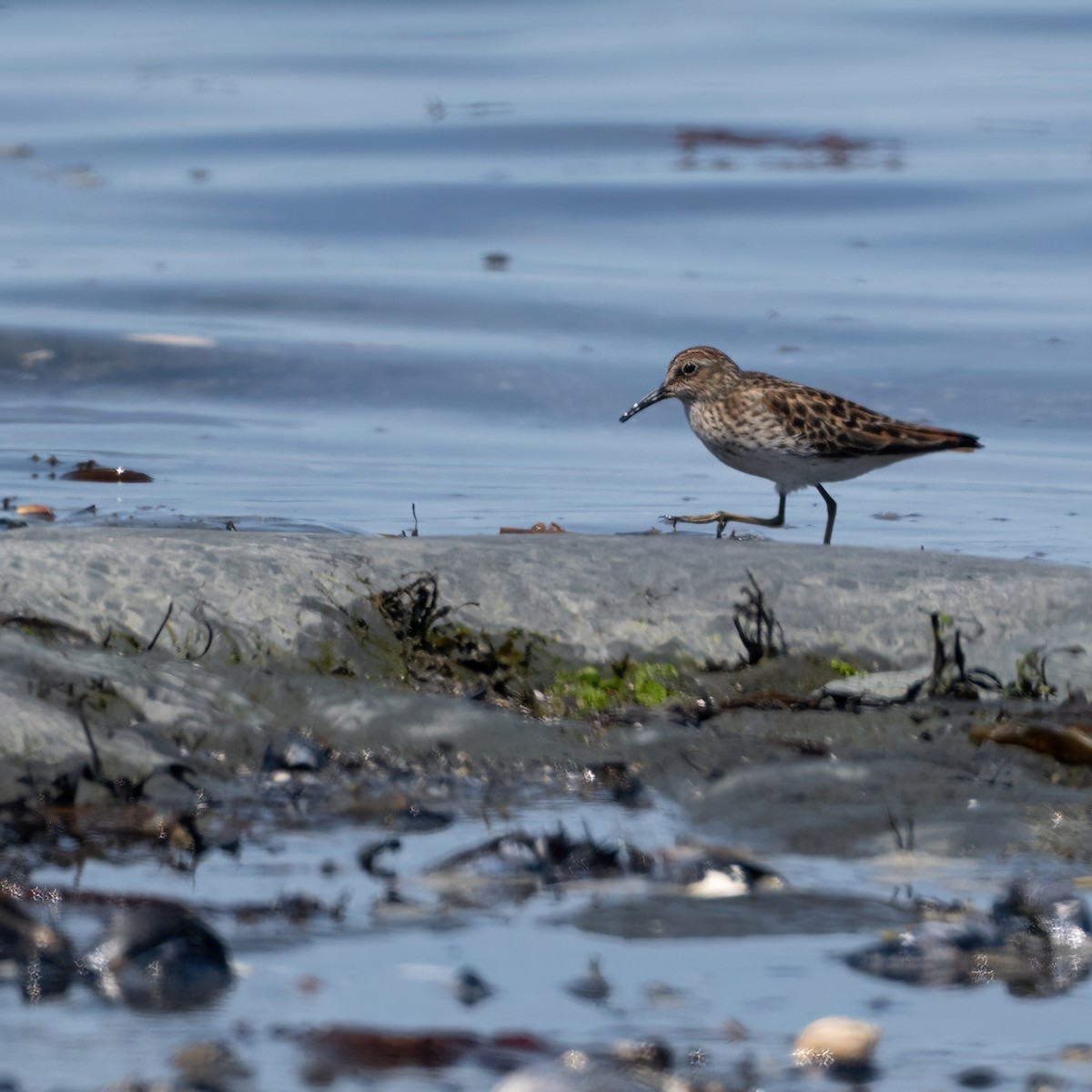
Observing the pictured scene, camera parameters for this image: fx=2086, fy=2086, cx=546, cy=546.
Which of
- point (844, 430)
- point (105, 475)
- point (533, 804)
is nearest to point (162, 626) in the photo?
point (533, 804)

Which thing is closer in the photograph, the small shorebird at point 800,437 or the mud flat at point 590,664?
the mud flat at point 590,664

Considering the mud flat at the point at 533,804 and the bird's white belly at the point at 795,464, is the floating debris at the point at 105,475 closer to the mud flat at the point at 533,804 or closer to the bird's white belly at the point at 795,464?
the bird's white belly at the point at 795,464

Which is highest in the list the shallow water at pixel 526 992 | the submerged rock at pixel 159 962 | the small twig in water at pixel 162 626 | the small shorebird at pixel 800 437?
the small shorebird at pixel 800 437

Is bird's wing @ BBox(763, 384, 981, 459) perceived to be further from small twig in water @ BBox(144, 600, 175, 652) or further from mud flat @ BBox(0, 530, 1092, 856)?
small twig in water @ BBox(144, 600, 175, 652)

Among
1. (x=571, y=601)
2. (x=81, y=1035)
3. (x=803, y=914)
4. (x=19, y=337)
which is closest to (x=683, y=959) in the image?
(x=803, y=914)

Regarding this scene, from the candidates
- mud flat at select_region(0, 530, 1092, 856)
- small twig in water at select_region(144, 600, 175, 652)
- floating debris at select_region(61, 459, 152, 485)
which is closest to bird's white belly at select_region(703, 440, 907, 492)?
mud flat at select_region(0, 530, 1092, 856)

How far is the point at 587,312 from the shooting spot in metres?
11.9

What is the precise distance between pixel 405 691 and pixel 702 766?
833mm

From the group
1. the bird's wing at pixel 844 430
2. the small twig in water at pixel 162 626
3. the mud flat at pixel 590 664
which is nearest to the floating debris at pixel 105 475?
the bird's wing at pixel 844 430

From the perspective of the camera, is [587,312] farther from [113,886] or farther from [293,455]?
[113,886]

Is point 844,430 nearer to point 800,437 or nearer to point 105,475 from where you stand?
point 800,437

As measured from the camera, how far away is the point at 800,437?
7.70 m

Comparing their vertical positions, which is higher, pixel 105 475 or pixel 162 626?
pixel 162 626

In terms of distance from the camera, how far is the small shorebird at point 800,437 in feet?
25.3
